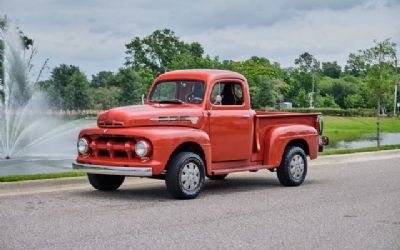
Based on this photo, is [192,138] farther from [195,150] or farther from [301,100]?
[301,100]

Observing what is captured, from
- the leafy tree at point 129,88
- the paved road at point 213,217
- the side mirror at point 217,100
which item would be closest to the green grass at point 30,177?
the paved road at point 213,217

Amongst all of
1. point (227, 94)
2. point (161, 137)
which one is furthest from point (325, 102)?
point (161, 137)

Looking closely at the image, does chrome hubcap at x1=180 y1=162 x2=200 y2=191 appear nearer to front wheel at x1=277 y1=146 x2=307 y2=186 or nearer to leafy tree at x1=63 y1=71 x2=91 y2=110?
front wheel at x1=277 y1=146 x2=307 y2=186

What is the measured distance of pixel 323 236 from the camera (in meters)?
8.44

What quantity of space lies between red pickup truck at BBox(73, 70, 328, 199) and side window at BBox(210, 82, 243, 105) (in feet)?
0.06

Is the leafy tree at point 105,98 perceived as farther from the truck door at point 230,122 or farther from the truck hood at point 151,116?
the truck hood at point 151,116

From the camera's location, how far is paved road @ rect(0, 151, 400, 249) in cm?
806

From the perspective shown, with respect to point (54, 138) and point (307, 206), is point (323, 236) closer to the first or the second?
point (307, 206)

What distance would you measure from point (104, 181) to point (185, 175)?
1.81 metres

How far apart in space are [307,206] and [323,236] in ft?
8.12

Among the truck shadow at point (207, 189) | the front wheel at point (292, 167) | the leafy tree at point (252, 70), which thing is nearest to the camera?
the truck shadow at point (207, 189)

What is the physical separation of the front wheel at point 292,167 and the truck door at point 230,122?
0.91m

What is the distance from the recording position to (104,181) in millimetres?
12578

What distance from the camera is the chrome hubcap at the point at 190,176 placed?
1142cm
